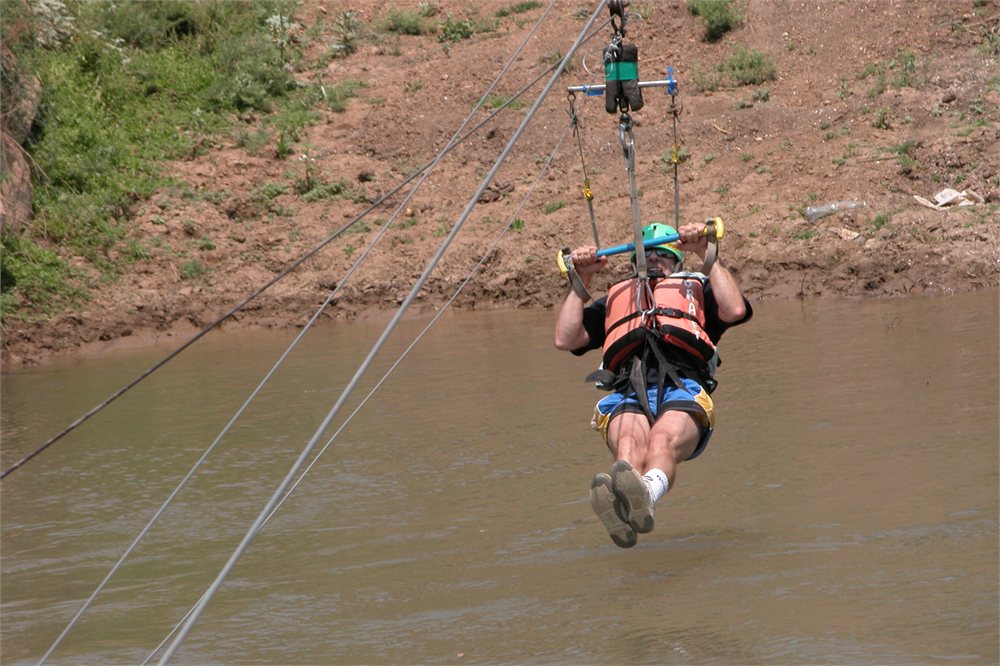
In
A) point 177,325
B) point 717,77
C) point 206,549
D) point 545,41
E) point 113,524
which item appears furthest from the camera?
point 545,41

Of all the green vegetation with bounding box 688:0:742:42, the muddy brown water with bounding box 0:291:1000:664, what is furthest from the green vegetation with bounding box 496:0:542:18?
the muddy brown water with bounding box 0:291:1000:664

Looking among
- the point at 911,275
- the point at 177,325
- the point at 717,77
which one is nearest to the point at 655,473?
the point at 911,275

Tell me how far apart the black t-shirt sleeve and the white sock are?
1085 millimetres

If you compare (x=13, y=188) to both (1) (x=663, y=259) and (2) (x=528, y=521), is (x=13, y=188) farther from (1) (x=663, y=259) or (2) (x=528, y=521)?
(1) (x=663, y=259)

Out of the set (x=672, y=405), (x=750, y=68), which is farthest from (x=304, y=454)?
(x=750, y=68)

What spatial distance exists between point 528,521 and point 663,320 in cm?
171

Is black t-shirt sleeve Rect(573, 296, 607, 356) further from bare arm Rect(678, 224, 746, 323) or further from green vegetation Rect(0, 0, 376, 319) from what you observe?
green vegetation Rect(0, 0, 376, 319)

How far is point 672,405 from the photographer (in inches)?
251

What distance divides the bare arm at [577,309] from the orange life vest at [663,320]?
5.7 inches

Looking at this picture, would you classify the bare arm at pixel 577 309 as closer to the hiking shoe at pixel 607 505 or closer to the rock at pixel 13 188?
the hiking shoe at pixel 607 505

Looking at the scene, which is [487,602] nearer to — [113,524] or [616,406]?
[616,406]

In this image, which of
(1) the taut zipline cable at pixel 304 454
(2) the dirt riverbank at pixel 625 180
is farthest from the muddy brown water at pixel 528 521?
(2) the dirt riverbank at pixel 625 180

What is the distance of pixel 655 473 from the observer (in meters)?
6.00

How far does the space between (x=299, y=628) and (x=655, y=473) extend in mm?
1851
